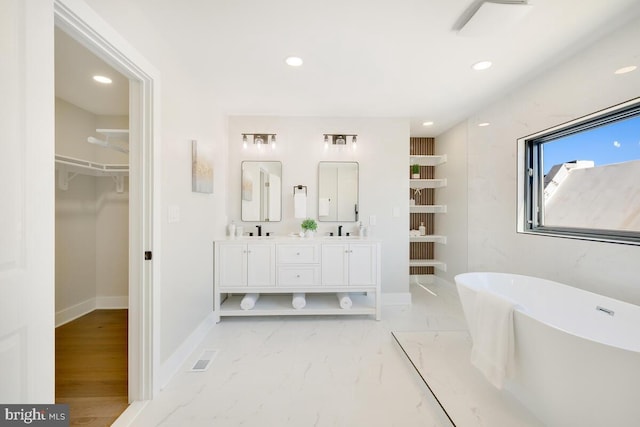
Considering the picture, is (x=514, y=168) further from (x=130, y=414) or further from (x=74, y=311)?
(x=74, y=311)

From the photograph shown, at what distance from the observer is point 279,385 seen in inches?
74.6

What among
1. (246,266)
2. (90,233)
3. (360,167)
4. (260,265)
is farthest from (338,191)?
(90,233)

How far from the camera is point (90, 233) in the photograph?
3.23 meters

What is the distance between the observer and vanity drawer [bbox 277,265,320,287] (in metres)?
2.95

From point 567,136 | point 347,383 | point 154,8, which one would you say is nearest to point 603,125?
point 567,136

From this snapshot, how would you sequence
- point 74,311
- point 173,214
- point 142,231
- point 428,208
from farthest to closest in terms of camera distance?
point 428,208, point 74,311, point 173,214, point 142,231

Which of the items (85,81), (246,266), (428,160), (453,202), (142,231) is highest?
(85,81)

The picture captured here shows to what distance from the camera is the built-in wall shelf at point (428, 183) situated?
4215 millimetres

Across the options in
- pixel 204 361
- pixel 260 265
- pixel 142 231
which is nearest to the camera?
pixel 142 231

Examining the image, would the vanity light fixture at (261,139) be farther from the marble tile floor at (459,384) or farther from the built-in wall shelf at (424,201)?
the marble tile floor at (459,384)

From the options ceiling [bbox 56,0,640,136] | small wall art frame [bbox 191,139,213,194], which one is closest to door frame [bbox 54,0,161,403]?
ceiling [bbox 56,0,640,136]

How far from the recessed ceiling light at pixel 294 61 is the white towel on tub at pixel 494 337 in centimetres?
220

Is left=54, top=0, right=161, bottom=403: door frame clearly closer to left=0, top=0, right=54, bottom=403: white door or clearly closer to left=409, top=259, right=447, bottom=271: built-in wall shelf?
left=0, top=0, right=54, bottom=403: white door

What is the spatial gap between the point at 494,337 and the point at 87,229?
163 inches
